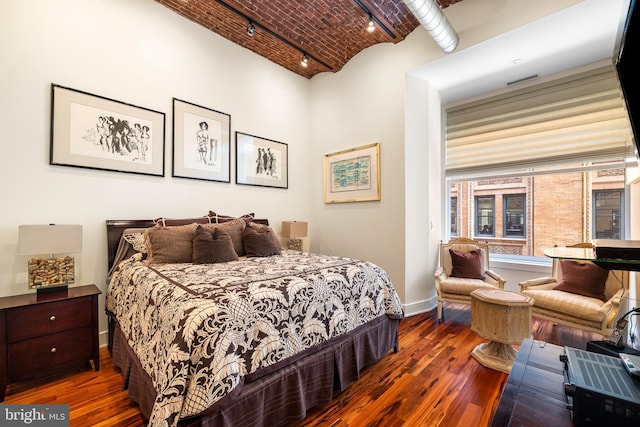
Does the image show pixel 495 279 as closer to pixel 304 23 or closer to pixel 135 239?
A: pixel 304 23

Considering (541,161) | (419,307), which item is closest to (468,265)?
(419,307)

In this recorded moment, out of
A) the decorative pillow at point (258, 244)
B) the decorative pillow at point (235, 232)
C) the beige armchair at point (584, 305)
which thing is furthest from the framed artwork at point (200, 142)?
the beige armchair at point (584, 305)

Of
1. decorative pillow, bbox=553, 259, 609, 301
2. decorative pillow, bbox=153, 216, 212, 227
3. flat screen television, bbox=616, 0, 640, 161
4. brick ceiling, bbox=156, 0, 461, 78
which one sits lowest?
decorative pillow, bbox=553, 259, 609, 301

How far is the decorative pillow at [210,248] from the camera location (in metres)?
2.50

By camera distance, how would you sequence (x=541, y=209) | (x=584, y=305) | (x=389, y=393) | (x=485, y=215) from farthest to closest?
(x=485, y=215) → (x=541, y=209) → (x=584, y=305) → (x=389, y=393)

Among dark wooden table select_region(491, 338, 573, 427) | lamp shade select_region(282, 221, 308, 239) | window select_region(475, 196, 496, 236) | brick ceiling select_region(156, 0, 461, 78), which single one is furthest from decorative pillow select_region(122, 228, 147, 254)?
window select_region(475, 196, 496, 236)

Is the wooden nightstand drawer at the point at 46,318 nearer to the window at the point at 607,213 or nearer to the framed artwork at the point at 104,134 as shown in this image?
the framed artwork at the point at 104,134

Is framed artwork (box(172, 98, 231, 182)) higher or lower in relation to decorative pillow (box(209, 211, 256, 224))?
higher

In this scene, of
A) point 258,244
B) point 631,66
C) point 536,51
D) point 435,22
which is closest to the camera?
point 631,66

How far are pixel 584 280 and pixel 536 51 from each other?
253 cm

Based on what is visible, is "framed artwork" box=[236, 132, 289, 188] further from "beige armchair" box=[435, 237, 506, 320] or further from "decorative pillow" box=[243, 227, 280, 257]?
"beige armchair" box=[435, 237, 506, 320]

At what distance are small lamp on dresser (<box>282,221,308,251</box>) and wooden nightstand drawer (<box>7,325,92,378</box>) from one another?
2.35 metres

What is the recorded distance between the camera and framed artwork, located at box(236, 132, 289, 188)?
3.81 metres

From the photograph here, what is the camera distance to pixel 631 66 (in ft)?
2.74
